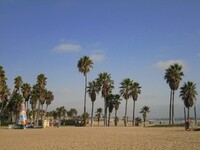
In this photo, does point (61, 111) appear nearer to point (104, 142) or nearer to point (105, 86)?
point (105, 86)

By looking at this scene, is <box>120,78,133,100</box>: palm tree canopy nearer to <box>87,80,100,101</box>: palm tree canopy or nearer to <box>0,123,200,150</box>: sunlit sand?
<box>87,80,100,101</box>: palm tree canopy

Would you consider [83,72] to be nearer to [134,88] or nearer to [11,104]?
[134,88]

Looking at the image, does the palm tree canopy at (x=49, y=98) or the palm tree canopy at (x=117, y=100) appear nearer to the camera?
the palm tree canopy at (x=117, y=100)

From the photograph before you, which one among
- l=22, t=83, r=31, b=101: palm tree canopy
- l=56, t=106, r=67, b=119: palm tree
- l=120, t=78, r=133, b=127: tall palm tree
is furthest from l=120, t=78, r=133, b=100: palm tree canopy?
l=56, t=106, r=67, b=119: palm tree

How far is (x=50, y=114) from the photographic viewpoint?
6329 inches

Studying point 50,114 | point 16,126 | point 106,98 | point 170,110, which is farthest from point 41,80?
point 50,114

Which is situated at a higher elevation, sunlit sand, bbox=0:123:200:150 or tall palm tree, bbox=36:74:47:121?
tall palm tree, bbox=36:74:47:121

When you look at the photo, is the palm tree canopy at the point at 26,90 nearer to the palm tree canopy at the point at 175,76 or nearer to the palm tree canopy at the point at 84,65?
the palm tree canopy at the point at 84,65

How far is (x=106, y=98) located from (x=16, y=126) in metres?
30.3

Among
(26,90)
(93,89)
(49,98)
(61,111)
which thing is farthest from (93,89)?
(61,111)

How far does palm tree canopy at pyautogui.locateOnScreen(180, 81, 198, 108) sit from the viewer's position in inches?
2864

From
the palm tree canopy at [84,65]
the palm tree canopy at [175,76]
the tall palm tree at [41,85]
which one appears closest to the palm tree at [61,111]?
the tall palm tree at [41,85]

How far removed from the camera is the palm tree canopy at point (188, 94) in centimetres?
7275

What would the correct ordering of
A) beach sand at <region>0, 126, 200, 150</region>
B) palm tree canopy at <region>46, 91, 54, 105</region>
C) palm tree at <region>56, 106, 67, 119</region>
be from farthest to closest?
palm tree at <region>56, 106, 67, 119</region>
palm tree canopy at <region>46, 91, 54, 105</region>
beach sand at <region>0, 126, 200, 150</region>
